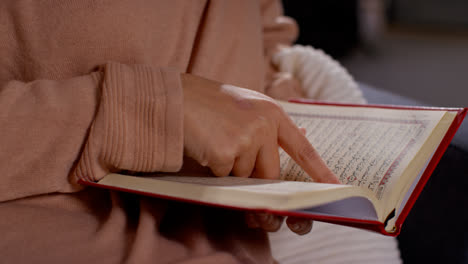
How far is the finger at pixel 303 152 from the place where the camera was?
0.43 meters

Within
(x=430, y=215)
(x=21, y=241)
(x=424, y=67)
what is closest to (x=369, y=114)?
(x=430, y=215)

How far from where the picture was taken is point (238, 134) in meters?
0.43

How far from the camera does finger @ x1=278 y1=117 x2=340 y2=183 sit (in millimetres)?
432

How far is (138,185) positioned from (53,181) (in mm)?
102

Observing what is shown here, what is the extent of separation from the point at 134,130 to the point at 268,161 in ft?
0.45

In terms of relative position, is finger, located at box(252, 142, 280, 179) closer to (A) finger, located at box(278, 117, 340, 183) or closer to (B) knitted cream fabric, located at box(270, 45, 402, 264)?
(A) finger, located at box(278, 117, 340, 183)

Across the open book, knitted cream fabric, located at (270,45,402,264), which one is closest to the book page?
the open book

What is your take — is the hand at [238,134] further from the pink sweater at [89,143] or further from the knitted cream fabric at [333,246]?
the knitted cream fabric at [333,246]

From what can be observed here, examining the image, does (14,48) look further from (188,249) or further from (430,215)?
(430,215)

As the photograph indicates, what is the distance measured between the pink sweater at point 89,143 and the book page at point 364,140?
0.39 ft

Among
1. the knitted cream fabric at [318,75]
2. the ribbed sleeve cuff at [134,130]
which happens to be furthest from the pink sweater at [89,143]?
the knitted cream fabric at [318,75]

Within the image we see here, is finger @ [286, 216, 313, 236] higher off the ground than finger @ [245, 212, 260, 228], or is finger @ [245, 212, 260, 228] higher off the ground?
finger @ [286, 216, 313, 236]

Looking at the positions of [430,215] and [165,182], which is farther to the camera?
[430,215]

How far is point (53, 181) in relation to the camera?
0.43m
